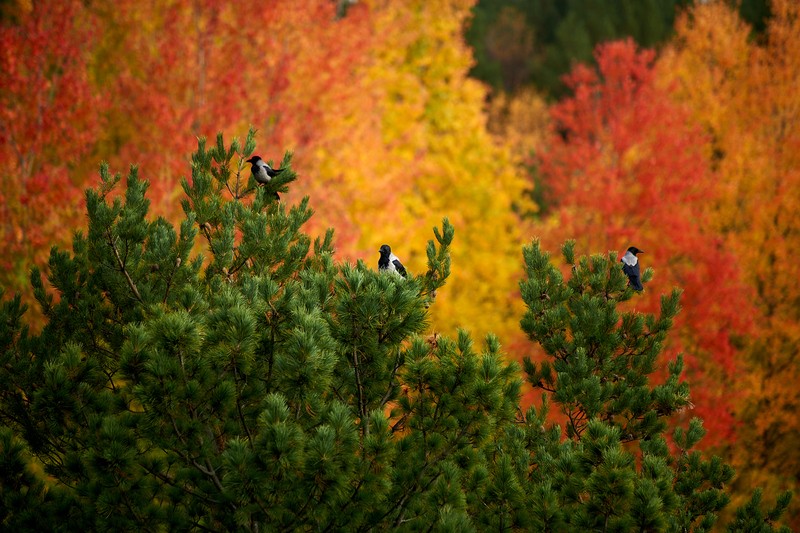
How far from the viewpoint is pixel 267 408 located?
3.72 meters

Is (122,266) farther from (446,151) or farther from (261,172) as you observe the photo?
(446,151)

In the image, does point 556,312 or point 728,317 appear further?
point 728,317

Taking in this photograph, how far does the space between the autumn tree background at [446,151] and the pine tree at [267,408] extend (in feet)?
16.2

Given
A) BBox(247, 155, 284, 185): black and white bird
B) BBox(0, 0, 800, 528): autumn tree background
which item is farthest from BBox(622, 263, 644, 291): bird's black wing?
BBox(0, 0, 800, 528): autumn tree background

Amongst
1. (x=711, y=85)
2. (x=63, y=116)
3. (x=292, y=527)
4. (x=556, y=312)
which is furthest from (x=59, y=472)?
(x=711, y=85)

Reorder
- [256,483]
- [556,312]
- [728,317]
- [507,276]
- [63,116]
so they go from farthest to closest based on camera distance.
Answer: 1. [507,276]
2. [728,317]
3. [63,116]
4. [556,312]
5. [256,483]

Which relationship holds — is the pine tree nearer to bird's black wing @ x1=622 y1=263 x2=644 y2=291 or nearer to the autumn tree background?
bird's black wing @ x1=622 y1=263 x2=644 y2=291

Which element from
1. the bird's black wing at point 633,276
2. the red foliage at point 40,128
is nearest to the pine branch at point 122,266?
the bird's black wing at point 633,276

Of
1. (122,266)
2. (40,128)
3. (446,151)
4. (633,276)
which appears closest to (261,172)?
(122,266)

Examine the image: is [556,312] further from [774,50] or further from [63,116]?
[774,50]

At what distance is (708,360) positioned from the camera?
12.1 meters

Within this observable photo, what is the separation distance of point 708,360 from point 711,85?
6.77 metres

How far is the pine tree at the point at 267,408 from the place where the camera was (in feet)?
12.1

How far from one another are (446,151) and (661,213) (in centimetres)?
678
